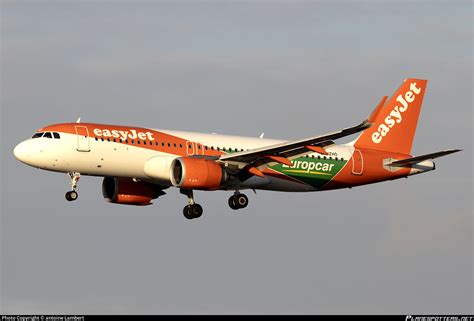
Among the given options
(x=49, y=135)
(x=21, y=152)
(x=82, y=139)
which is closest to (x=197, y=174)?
(x=82, y=139)

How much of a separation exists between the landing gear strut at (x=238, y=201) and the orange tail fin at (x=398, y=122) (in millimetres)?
8314

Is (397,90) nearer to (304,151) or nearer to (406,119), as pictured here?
(406,119)

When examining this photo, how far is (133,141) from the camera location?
60000 millimetres

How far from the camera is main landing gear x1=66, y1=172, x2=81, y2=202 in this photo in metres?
59.7

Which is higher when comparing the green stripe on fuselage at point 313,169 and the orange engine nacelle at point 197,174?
the green stripe on fuselage at point 313,169

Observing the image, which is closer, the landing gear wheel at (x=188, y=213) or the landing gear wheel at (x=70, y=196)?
the landing gear wheel at (x=70, y=196)

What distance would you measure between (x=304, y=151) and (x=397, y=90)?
38.2 feet

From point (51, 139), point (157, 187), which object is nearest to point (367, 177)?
point (157, 187)

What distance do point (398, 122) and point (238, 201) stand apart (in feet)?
39.4

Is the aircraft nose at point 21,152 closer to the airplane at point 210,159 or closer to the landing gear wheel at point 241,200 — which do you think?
the airplane at point 210,159

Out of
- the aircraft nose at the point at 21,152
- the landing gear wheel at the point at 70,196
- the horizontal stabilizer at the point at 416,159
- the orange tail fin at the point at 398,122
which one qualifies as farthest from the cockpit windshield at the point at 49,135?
the horizontal stabilizer at the point at 416,159

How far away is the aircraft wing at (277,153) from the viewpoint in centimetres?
5859

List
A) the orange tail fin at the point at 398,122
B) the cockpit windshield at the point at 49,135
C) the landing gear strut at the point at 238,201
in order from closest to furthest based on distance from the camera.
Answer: the cockpit windshield at the point at 49,135 < the landing gear strut at the point at 238,201 < the orange tail fin at the point at 398,122

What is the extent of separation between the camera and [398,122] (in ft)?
227
